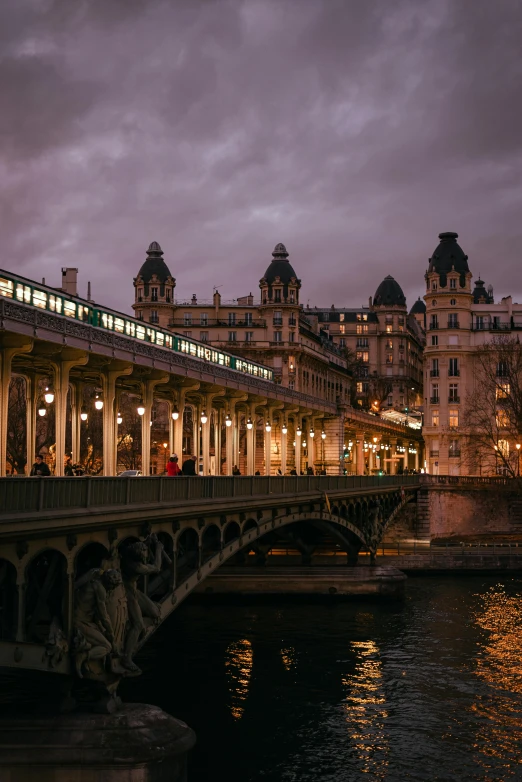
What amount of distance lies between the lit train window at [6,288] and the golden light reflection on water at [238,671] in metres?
17.5

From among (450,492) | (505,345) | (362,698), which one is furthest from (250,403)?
(505,345)

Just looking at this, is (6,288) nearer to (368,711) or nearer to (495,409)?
(368,711)

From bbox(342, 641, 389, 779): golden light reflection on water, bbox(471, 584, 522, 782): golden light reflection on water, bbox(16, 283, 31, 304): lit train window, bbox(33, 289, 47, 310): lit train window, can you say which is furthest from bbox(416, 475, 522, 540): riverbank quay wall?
bbox(16, 283, 31, 304): lit train window

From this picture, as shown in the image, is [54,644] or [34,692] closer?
[54,644]

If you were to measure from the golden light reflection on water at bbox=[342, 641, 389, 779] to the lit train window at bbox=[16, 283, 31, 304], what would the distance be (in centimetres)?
2052

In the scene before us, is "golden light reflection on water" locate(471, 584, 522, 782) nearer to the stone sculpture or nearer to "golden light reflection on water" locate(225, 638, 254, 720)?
"golden light reflection on water" locate(225, 638, 254, 720)

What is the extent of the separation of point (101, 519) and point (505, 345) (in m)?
94.0

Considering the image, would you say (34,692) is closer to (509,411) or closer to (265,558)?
(265,558)

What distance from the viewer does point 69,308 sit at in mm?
54844

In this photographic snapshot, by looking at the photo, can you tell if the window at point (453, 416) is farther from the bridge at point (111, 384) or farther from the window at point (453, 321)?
the bridge at point (111, 384)

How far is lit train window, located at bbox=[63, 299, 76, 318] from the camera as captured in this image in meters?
53.9

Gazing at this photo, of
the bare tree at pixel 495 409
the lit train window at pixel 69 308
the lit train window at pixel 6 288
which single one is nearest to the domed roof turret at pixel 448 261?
the bare tree at pixel 495 409

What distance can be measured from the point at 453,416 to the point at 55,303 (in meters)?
82.2

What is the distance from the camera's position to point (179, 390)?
50.9 m
